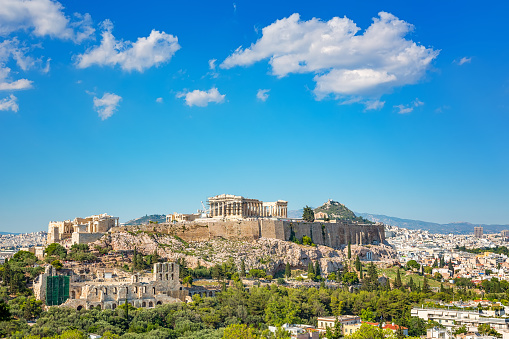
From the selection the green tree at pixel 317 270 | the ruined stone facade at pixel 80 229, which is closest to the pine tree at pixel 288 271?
the green tree at pixel 317 270

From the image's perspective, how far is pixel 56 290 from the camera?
50.3m

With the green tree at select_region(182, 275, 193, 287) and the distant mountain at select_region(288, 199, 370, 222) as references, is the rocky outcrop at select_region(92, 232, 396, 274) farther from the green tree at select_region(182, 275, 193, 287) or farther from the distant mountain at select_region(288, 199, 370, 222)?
the distant mountain at select_region(288, 199, 370, 222)

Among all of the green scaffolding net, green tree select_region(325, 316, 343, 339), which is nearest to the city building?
green tree select_region(325, 316, 343, 339)

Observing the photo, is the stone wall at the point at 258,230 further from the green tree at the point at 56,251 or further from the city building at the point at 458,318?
the city building at the point at 458,318

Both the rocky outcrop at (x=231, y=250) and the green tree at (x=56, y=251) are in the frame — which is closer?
the green tree at (x=56, y=251)

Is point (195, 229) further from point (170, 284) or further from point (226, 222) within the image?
point (170, 284)

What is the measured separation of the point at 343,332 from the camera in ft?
167

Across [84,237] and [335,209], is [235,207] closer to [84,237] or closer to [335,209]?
[84,237]

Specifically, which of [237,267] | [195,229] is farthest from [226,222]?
[237,267]

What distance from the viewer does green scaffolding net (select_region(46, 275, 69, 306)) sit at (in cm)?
4978

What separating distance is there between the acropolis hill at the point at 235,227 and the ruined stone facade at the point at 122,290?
13.7 metres

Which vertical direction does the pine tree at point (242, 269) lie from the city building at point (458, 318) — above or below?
above

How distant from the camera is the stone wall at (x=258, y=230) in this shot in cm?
7512

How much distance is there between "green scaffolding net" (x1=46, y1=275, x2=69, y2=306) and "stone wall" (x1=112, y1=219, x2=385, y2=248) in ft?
65.1
